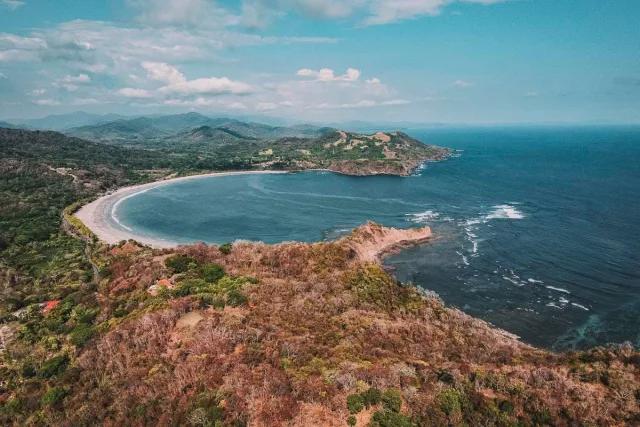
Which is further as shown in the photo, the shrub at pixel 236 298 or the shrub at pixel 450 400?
the shrub at pixel 236 298

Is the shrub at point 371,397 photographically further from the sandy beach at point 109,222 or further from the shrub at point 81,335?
the sandy beach at point 109,222

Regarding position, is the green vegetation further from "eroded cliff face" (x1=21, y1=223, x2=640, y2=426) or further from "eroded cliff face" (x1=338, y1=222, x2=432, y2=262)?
"eroded cliff face" (x1=338, y1=222, x2=432, y2=262)

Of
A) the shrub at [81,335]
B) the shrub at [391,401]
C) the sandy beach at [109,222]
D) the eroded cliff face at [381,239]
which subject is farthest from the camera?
the sandy beach at [109,222]

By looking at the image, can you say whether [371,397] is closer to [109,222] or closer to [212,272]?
[212,272]

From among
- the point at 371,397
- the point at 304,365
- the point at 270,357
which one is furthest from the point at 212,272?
the point at 371,397

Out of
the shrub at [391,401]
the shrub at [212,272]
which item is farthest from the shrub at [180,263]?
the shrub at [391,401]

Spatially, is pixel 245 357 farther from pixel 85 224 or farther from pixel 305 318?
pixel 85 224

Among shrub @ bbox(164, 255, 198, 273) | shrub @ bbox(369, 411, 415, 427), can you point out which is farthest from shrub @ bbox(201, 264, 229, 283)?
shrub @ bbox(369, 411, 415, 427)
